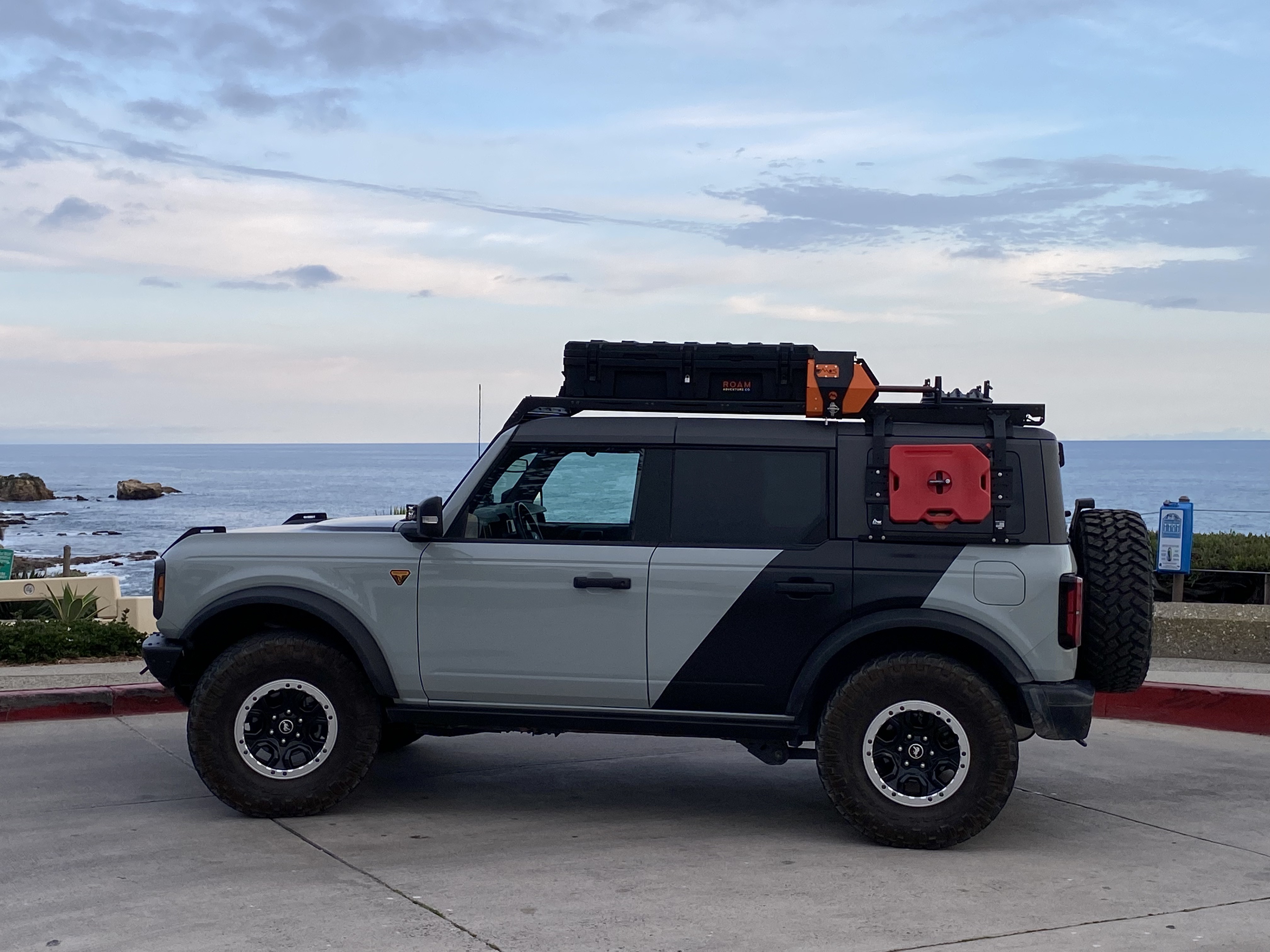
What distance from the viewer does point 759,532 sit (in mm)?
6270

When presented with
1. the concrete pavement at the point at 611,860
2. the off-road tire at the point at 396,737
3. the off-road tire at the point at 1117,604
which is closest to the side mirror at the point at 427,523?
the concrete pavement at the point at 611,860

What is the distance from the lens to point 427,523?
21.0 ft

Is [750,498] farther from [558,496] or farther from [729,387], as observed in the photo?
[558,496]

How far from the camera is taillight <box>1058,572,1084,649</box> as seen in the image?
19.5ft

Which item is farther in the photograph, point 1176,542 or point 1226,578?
point 1226,578

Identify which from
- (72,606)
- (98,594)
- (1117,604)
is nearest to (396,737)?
(1117,604)

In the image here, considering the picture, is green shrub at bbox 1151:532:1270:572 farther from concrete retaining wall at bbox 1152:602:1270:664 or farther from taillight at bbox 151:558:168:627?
taillight at bbox 151:558:168:627

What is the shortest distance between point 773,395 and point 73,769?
14.5 feet

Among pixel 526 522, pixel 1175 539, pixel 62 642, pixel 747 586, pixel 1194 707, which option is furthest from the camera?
pixel 1175 539

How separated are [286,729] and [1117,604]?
13.1 ft

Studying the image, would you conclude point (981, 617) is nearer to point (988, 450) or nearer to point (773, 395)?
point (988, 450)

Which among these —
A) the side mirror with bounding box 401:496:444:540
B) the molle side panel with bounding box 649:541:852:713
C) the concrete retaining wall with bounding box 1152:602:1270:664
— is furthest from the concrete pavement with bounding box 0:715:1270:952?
the concrete retaining wall with bounding box 1152:602:1270:664

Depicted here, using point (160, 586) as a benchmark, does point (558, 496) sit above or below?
above

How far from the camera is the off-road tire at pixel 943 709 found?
5.97 m
